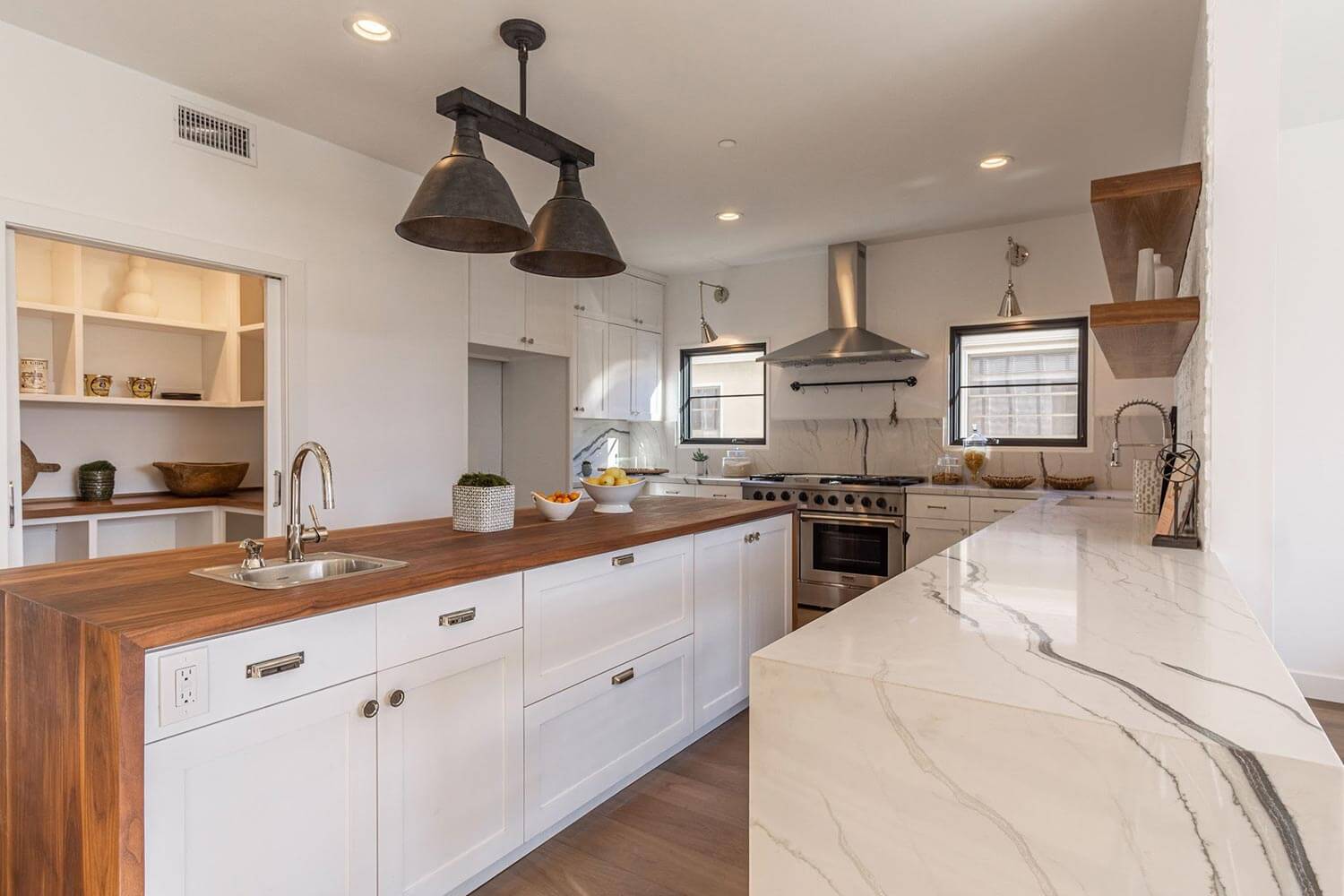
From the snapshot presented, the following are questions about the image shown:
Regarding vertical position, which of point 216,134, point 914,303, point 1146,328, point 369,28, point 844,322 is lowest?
point 1146,328

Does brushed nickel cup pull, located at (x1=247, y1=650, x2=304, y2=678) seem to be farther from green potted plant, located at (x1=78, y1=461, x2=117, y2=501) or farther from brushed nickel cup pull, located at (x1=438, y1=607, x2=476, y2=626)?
green potted plant, located at (x1=78, y1=461, x2=117, y2=501)

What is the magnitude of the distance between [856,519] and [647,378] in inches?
85.5

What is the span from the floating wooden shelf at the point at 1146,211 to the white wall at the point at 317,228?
3.11 metres

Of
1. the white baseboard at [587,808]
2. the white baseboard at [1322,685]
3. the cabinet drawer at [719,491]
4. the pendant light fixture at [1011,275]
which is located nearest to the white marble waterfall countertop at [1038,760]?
the white baseboard at [587,808]

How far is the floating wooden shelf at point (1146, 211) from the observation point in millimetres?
1784

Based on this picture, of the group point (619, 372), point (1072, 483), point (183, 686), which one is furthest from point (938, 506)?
point (183, 686)

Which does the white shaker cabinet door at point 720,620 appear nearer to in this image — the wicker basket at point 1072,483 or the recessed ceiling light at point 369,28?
the recessed ceiling light at point 369,28

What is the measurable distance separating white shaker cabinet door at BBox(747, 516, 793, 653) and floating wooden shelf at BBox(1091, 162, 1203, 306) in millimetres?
1672

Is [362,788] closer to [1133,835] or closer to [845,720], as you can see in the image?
[845,720]

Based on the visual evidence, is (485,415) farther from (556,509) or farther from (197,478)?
(556,509)

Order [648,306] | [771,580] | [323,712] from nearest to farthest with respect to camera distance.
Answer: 1. [323,712]
2. [771,580]
3. [648,306]

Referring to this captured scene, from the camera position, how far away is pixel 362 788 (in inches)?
62.3

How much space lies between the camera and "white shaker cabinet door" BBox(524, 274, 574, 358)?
4625 mm

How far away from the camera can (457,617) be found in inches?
70.4
